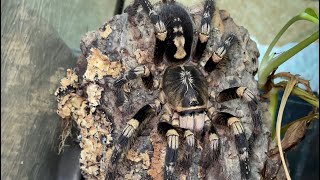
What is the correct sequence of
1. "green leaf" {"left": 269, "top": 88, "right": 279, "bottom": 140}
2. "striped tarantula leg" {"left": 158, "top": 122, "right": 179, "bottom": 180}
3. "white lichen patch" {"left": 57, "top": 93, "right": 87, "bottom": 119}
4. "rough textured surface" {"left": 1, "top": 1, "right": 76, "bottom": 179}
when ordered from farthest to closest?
"green leaf" {"left": 269, "top": 88, "right": 279, "bottom": 140} → "white lichen patch" {"left": 57, "top": 93, "right": 87, "bottom": 119} → "striped tarantula leg" {"left": 158, "top": 122, "right": 179, "bottom": 180} → "rough textured surface" {"left": 1, "top": 1, "right": 76, "bottom": 179}

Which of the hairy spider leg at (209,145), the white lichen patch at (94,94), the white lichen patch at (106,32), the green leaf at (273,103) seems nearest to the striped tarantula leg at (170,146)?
the hairy spider leg at (209,145)

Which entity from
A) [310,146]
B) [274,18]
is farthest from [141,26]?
[310,146]

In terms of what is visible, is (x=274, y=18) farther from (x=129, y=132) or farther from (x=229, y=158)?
(x=129, y=132)

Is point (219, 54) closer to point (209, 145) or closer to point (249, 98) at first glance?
point (249, 98)

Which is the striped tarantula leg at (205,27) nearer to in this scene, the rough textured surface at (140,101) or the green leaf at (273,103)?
the rough textured surface at (140,101)

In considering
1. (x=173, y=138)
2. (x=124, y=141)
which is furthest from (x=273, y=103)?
(x=124, y=141)

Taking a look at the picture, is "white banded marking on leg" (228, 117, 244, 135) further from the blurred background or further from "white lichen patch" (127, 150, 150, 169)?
the blurred background

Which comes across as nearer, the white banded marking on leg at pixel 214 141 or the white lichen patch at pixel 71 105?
the white banded marking on leg at pixel 214 141

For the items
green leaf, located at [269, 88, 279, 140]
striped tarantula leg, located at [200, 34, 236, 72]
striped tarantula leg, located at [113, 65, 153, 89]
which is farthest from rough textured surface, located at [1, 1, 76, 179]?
green leaf, located at [269, 88, 279, 140]
